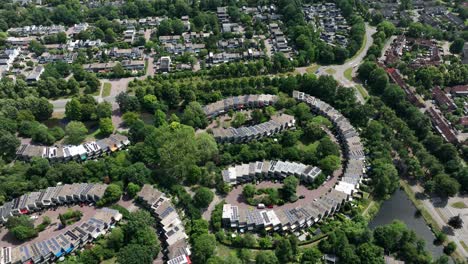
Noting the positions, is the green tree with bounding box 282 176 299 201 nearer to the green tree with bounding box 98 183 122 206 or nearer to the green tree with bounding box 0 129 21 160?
the green tree with bounding box 98 183 122 206

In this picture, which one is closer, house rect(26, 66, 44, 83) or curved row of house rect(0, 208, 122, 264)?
curved row of house rect(0, 208, 122, 264)

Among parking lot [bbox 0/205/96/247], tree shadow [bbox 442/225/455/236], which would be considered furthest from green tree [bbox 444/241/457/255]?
parking lot [bbox 0/205/96/247]

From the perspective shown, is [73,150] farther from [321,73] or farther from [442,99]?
[442,99]

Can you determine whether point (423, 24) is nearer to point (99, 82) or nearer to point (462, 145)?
point (462, 145)

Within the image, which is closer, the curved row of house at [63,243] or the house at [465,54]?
the curved row of house at [63,243]

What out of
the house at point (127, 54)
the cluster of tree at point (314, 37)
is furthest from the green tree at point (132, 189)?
the cluster of tree at point (314, 37)

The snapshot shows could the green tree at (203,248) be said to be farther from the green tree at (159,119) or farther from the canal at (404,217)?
the green tree at (159,119)
